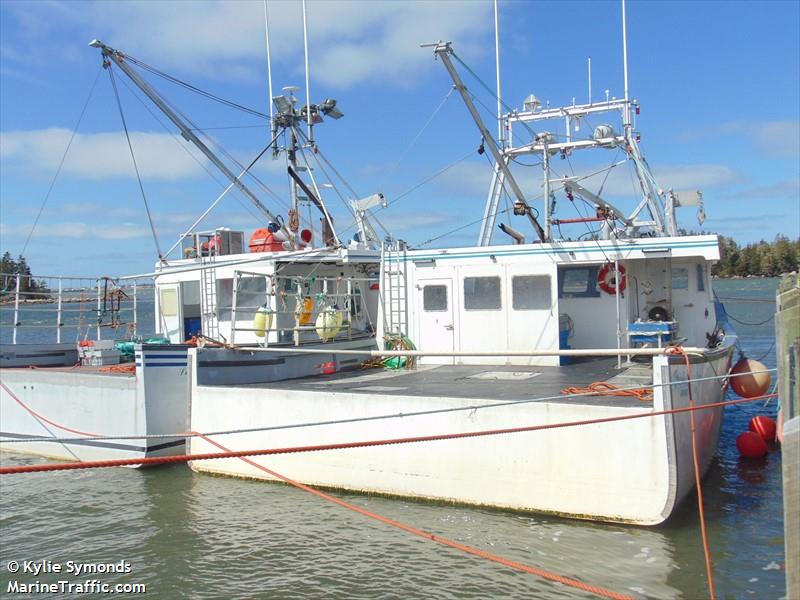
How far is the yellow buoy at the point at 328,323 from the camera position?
13.4m

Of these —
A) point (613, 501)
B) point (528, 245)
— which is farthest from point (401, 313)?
point (613, 501)

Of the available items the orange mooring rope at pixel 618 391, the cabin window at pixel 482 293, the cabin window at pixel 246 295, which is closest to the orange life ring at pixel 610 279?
the cabin window at pixel 482 293

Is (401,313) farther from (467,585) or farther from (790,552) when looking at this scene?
(790,552)

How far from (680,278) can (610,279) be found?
139cm

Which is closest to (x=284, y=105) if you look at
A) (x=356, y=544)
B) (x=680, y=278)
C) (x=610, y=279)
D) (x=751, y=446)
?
(x=610, y=279)

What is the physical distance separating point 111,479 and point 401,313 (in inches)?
245

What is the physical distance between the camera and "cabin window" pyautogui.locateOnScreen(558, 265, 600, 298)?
13.5 m

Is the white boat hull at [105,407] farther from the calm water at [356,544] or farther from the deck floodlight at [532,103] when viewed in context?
the deck floodlight at [532,103]

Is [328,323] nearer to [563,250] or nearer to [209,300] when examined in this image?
[209,300]

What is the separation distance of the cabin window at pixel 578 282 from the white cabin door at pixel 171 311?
26.8ft

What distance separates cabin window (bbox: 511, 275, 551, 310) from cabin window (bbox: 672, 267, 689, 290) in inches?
101

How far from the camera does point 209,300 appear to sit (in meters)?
14.5

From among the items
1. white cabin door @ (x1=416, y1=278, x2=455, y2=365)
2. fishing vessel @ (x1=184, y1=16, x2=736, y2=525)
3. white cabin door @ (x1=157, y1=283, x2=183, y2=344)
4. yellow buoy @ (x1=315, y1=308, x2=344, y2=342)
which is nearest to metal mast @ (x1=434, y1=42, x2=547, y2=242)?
fishing vessel @ (x1=184, y1=16, x2=736, y2=525)

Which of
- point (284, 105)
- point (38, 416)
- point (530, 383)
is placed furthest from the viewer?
point (284, 105)
